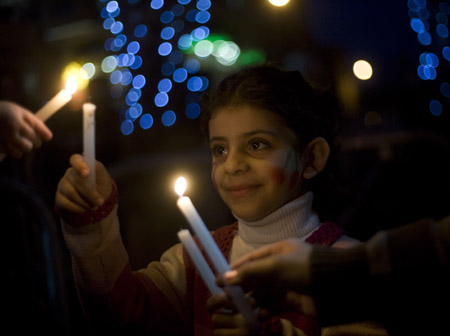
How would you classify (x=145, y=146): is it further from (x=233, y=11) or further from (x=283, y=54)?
(x=233, y=11)

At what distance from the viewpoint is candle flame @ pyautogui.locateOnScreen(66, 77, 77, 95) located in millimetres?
1413

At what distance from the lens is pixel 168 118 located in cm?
798

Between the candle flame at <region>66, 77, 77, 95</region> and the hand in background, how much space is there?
0.43 ft

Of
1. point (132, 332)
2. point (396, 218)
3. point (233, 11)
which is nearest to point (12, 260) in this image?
point (132, 332)

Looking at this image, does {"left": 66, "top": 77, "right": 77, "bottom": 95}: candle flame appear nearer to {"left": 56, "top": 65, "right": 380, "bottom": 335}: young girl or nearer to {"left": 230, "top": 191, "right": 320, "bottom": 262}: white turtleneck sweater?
{"left": 56, "top": 65, "right": 380, "bottom": 335}: young girl

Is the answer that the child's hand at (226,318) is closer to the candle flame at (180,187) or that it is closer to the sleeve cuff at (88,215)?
the candle flame at (180,187)

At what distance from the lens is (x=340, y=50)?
21.6 feet

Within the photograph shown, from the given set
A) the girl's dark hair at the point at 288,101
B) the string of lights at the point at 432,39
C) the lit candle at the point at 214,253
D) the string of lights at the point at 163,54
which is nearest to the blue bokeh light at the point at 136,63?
the string of lights at the point at 163,54

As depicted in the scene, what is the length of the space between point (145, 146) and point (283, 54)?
2963 mm

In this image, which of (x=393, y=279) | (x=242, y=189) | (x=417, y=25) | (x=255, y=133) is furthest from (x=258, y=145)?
(x=417, y=25)

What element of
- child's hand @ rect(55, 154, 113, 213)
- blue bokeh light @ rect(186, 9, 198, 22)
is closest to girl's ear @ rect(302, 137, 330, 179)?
child's hand @ rect(55, 154, 113, 213)

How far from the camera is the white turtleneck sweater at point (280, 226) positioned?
1.78 meters

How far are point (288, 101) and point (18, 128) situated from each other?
106 centimetres

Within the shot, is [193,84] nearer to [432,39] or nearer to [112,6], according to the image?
[112,6]
